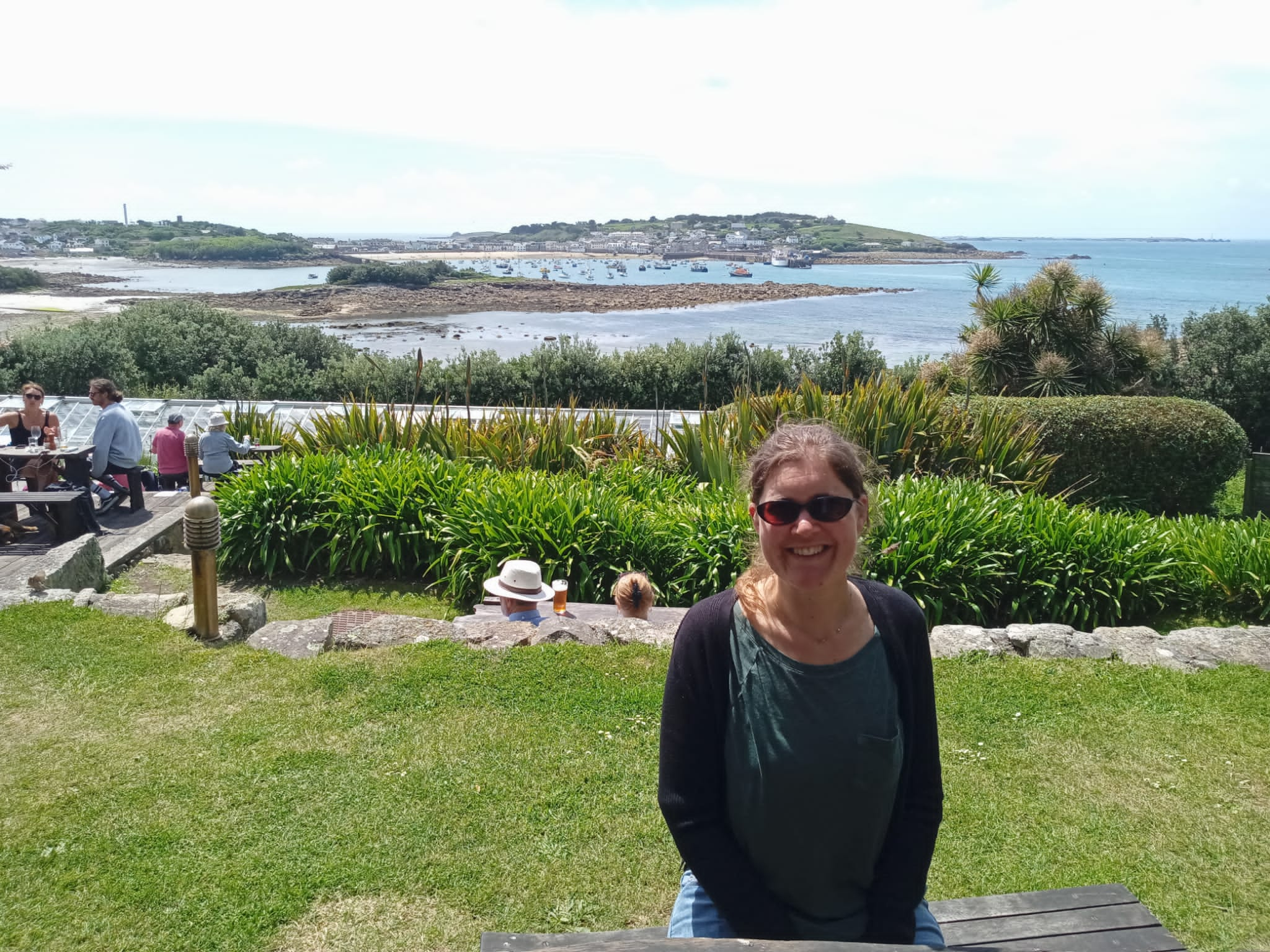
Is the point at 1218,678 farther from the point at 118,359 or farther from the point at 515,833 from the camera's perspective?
the point at 118,359

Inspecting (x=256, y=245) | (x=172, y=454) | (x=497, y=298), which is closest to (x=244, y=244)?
(x=256, y=245)

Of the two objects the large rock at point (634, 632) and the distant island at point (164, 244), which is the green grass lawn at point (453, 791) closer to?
the large rock at point (634, 632)

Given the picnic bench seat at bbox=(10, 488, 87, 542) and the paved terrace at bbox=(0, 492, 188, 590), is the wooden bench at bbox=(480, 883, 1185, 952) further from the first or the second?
the picnic bench seat at bbox=(10, 488, 87, 542)

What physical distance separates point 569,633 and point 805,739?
152 inches

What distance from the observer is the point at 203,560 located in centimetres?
579

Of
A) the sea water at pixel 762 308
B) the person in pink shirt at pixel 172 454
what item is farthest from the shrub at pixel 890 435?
the sea water at pixel 762 308

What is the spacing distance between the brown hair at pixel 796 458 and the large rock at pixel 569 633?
358 cm

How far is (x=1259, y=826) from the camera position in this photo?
4035 millimetres

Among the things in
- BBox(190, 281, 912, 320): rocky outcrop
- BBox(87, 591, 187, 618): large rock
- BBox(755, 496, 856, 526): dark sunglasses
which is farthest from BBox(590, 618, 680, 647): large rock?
BBox(190, 281, 912, 320): rocky outcrop

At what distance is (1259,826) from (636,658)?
3.09 metres

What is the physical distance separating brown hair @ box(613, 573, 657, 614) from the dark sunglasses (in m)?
4.26

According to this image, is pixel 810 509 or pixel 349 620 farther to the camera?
pixel 349 620

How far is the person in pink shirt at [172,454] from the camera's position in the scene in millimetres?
11141

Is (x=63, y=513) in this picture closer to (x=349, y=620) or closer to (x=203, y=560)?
(x=203, y=560)
